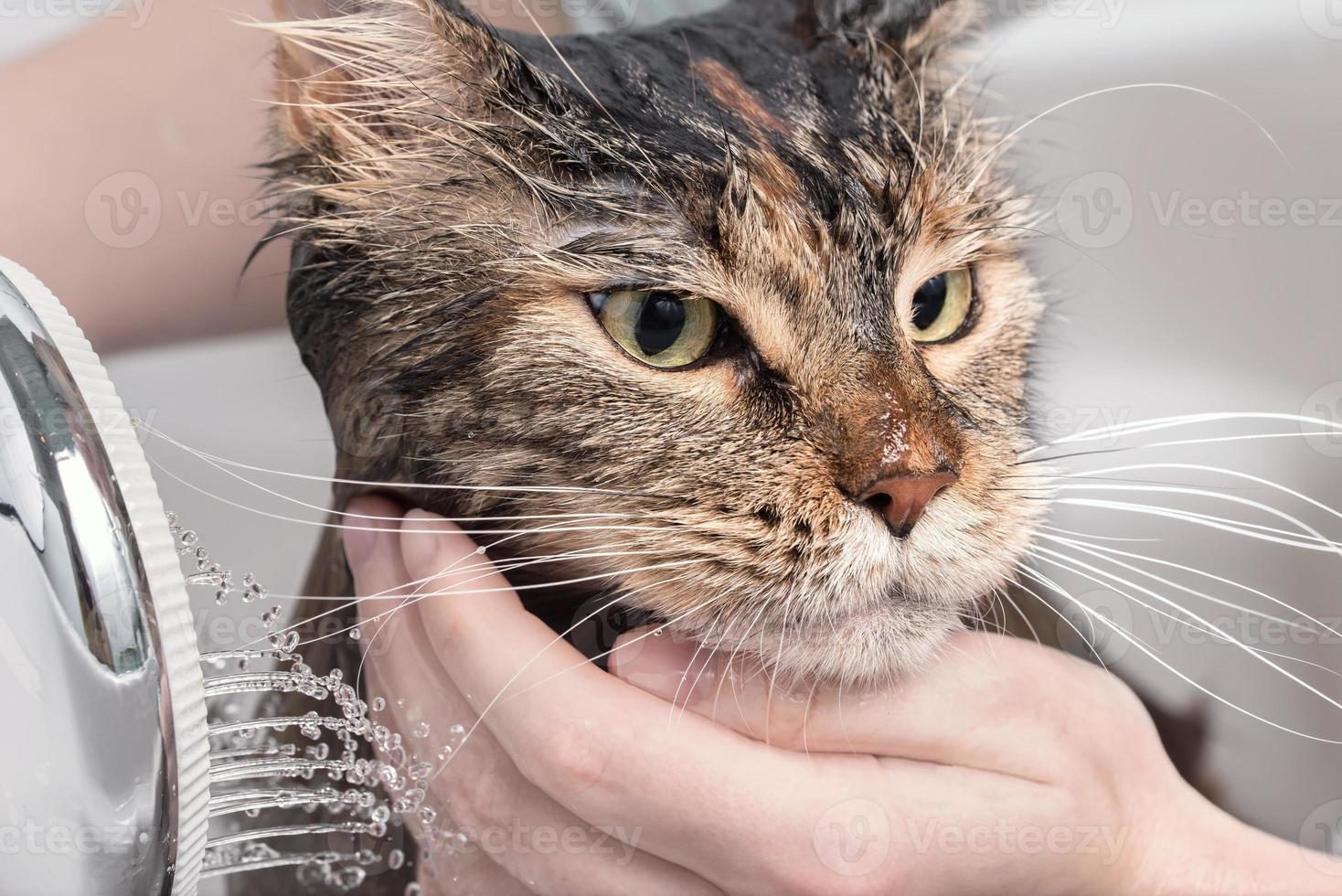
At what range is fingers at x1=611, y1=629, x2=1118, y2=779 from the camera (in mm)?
553

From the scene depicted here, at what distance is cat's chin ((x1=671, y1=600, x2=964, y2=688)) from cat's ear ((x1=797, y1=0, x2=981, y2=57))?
416 millimetres

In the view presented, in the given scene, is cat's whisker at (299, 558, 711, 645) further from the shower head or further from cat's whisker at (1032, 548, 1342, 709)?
cat's whisker at (1032, 548, 1342, 709)

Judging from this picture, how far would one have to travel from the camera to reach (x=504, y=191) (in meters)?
0.53

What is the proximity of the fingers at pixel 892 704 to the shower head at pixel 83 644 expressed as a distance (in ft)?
0.79

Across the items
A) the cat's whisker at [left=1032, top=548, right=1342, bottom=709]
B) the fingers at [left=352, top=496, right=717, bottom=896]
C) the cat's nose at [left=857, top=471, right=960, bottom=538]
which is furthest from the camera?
the cat's whisker at [left=1032, top=548, right=1342, bottom=709]

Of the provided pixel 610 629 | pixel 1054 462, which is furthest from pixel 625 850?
pixel 1054 462

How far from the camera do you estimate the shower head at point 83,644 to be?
0.36 metres

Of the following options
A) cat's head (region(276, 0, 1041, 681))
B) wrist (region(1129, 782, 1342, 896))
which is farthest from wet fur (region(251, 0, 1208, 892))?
wrist (region(1129, 782, 1342, 896))

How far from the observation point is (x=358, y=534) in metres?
0.60

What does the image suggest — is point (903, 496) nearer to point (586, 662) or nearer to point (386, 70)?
point (586, 662)

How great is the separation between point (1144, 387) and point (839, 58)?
63 cm

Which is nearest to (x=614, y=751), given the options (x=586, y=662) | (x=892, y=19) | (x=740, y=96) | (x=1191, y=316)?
(x=586, y=662)

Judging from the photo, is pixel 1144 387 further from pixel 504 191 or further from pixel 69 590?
pixel 69 590

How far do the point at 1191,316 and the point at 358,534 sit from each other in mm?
913
